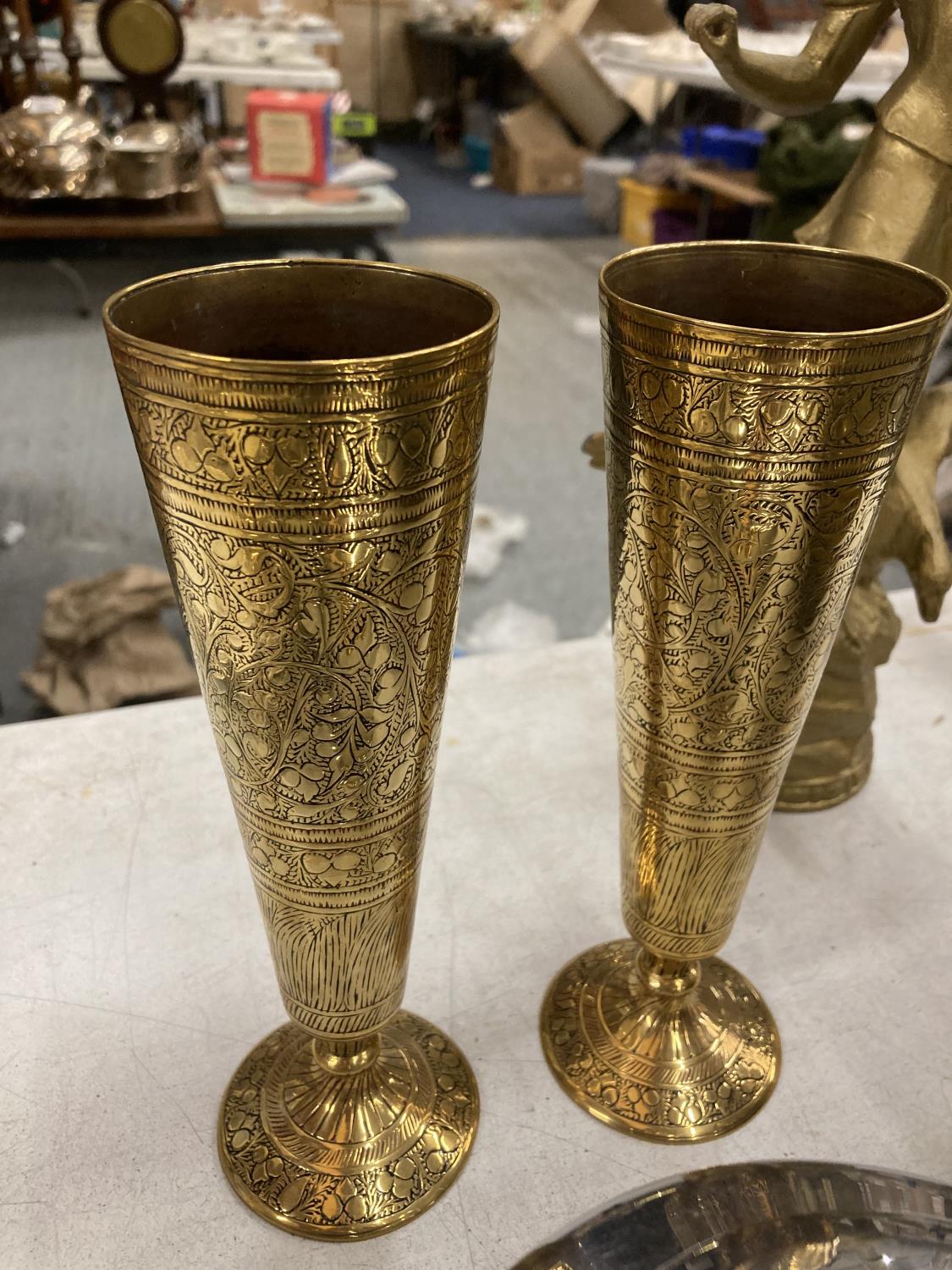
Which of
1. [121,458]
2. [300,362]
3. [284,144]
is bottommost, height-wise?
[121,458]

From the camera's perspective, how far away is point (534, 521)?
2.05 meters

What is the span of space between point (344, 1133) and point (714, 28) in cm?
70

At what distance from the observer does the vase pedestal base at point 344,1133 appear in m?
→ 0.57

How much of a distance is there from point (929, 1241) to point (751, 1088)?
0.57ft

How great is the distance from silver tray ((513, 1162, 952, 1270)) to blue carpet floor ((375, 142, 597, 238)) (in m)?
3.39

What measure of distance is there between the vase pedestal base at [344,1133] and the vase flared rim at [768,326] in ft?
1.45

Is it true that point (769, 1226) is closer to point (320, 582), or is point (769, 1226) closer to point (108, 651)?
point (320, 582)

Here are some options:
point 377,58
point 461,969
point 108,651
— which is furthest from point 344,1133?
point 377,58

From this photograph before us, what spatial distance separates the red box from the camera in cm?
190

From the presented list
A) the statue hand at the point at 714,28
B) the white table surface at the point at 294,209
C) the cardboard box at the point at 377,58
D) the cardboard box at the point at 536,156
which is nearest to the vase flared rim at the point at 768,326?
the statue hand at the point at 714,28

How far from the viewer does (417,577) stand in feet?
1.32

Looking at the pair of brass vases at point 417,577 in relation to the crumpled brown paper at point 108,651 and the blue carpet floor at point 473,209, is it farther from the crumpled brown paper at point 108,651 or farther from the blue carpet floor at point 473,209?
the blue carpet floor at point 473,209

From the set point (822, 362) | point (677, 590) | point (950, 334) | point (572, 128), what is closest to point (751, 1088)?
point (677, 590)

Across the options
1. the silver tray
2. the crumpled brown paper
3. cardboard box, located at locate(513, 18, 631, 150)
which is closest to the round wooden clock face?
the crumpled brown paper
